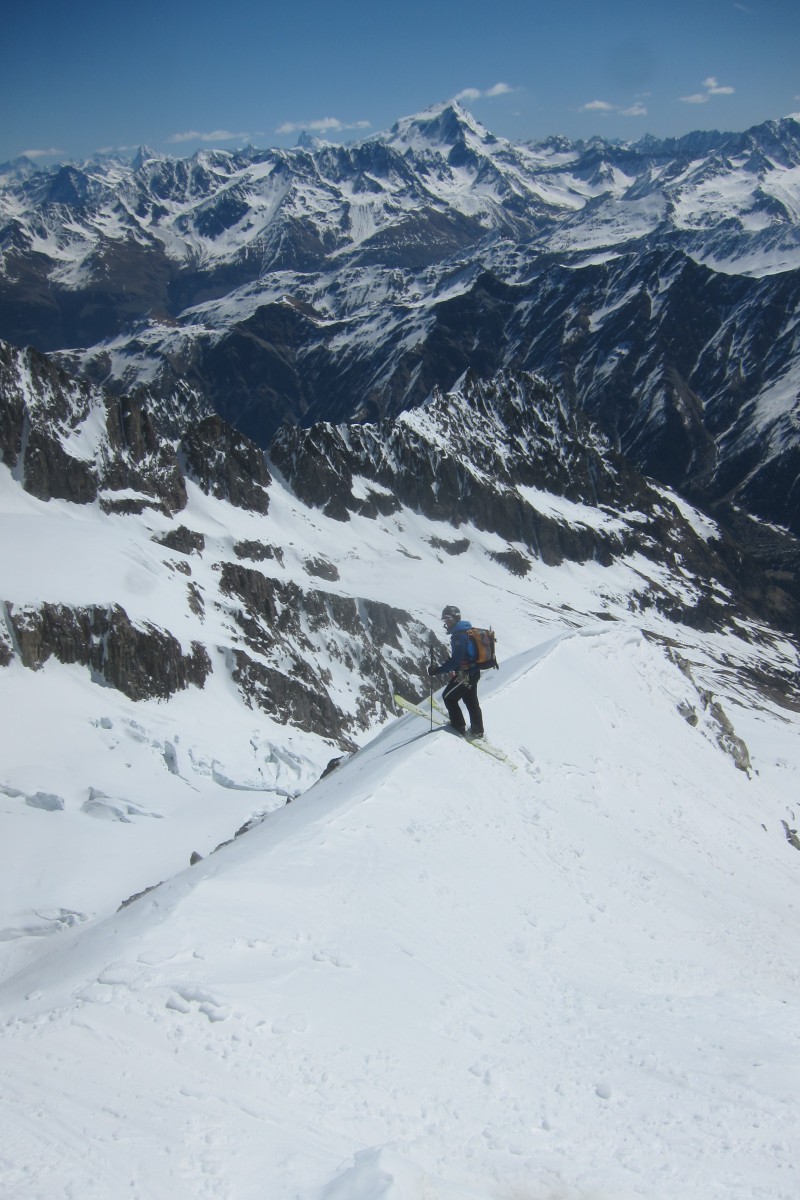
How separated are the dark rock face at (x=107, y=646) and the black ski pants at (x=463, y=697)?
33214mm

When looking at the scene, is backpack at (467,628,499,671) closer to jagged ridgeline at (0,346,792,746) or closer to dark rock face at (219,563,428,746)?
jagged ridgeline at (0,346,792,746)

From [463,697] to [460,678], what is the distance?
0.66m

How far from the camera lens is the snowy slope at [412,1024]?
23.8 ft

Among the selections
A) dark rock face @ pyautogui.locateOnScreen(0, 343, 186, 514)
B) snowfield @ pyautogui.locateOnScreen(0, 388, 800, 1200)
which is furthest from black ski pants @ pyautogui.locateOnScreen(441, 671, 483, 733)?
dark rock face @ pyautogui.locateOnScreen(0, 343, 186, 514)

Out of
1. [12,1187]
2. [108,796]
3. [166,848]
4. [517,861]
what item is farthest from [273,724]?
[12,1187]

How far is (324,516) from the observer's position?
11488 cm

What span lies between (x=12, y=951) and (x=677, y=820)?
17.4m

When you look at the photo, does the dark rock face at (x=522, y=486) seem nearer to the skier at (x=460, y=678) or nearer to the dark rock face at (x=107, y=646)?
the dark rock face at (x=107, y=646)

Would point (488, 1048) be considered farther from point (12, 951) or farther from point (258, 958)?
point (12, 951)

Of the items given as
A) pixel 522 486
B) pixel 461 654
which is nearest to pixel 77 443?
pixel 461 654

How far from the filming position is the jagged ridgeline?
53906 millimetres

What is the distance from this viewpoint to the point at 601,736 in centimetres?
2562

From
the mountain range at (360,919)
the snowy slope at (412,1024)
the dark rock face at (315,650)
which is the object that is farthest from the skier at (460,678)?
the dark rock face at (315,650)

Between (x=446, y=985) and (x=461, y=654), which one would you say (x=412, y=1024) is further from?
(x=461, y=654)
